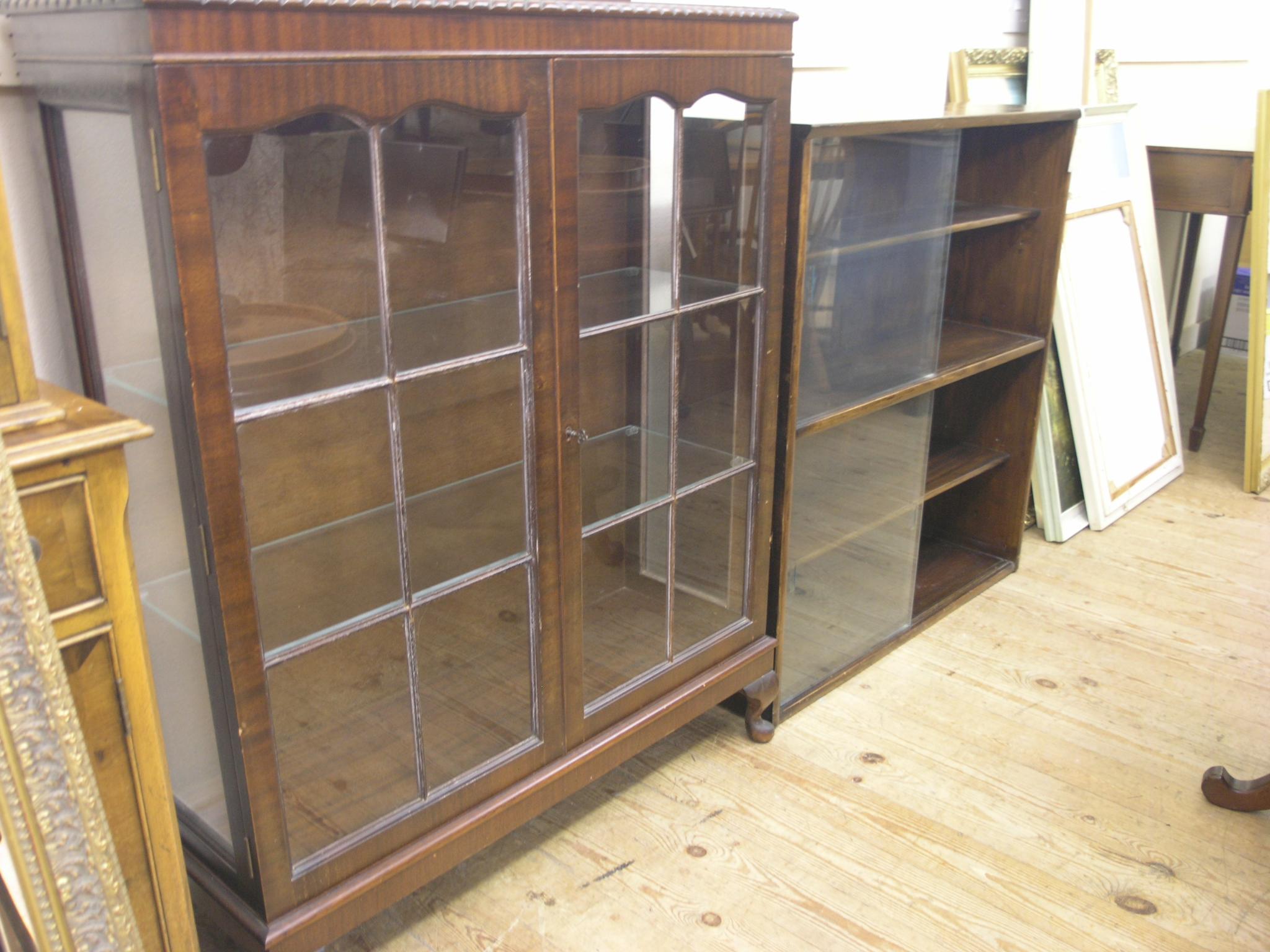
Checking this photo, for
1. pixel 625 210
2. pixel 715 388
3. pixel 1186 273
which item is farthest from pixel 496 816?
pixel 1186 273

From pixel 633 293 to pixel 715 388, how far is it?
248mm

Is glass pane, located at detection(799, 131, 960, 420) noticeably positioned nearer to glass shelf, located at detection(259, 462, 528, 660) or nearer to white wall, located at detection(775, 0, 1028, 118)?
white wall, located at detection(775, 0, 1028, 118)

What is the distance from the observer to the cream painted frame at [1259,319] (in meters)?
2.93

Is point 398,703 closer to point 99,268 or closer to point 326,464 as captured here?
point 326,464

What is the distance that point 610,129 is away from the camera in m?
1.42

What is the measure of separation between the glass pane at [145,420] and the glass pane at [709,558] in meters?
0.76

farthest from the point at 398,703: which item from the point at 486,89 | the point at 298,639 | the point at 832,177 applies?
the point at 832,177

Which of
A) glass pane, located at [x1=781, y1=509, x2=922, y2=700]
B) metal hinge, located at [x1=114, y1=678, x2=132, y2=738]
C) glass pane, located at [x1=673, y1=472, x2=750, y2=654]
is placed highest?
metal hinge, located at [x1=114, y1=678, x2=132, y2=738]

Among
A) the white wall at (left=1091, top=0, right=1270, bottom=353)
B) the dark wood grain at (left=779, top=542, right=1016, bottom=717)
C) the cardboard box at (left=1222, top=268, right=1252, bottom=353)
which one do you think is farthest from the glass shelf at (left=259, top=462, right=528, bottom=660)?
the cardboard box at (left=1222, top=268, right=1252, bottom=353)

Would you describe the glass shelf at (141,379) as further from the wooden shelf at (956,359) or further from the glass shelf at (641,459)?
the wooden shelf at (956,359)

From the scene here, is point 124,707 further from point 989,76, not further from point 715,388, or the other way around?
point 989,76

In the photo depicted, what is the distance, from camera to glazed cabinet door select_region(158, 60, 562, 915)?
1102 mm

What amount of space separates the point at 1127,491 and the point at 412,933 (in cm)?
232

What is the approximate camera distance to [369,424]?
127 cm
